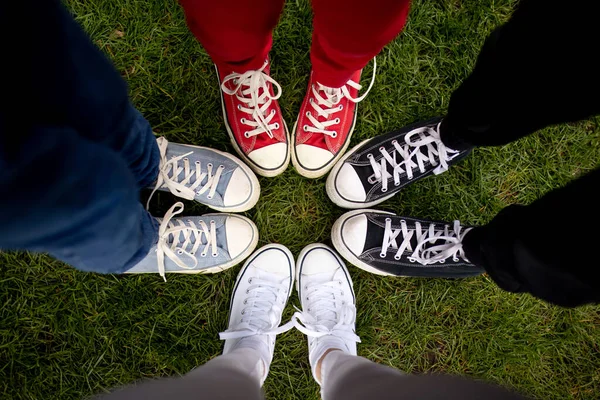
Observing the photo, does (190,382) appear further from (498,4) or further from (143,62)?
(498,4)

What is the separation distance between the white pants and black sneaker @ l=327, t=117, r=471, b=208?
623 mm

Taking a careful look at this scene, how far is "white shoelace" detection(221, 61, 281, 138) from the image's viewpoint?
1188mm

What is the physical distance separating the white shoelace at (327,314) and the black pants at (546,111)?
1.86ft

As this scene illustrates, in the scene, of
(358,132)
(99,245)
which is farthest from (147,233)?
(358,132)

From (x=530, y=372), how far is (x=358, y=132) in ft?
3.87

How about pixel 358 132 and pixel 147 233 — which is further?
pixel 358 132

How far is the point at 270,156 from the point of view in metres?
1.33

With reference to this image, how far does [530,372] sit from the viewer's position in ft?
4.93

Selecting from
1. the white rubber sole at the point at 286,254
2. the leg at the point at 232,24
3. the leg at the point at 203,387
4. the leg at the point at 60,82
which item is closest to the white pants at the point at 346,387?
the leg at the point at 203,387

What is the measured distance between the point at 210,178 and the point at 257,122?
25 cm

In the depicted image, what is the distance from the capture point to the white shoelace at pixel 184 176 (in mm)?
1224

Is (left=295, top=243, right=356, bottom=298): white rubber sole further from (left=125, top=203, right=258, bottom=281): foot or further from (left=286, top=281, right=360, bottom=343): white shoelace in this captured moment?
(left=125, top=203, right=258, bottom=281): foot

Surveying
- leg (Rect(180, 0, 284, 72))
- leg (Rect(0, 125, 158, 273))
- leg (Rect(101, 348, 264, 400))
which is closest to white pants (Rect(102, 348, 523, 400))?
leg (Rect(101, 348, 264, 400))

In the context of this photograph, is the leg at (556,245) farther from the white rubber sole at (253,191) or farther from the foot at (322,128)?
the white rubber sole at (253,191)
